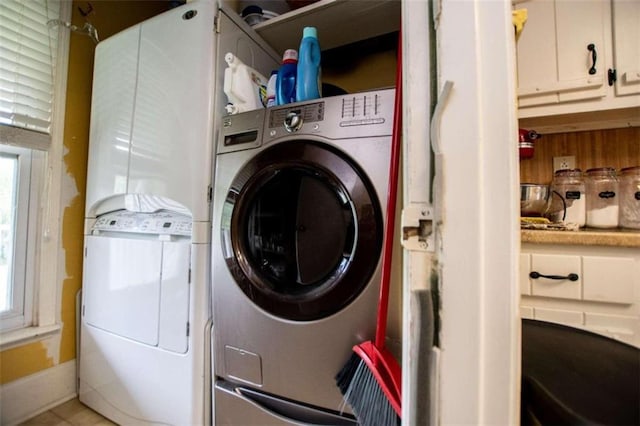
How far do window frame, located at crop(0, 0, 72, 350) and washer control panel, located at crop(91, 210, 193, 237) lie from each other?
0.23 m

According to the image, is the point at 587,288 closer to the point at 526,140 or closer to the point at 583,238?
the point at 583,238

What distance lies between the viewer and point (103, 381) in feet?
3.65

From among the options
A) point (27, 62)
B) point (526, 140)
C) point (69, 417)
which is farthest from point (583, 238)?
point (27, 62)

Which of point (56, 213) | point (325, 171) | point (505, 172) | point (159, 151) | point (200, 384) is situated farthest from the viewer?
point (56, 213)

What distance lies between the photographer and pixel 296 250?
2.72ft

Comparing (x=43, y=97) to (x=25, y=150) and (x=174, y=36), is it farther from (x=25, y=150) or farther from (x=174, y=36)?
(x=174, y=36)

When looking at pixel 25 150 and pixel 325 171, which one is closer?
pixel 325 171

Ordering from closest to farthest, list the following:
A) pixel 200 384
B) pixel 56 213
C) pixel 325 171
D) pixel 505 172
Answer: pixel 505 172, pixel 325 171, pixel 200 384, pixel 56 213

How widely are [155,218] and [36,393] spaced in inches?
39.6

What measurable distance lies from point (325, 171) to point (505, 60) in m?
0.48

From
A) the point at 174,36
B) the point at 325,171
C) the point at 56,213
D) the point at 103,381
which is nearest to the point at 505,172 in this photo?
the point at 325,171

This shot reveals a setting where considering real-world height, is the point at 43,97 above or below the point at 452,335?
above

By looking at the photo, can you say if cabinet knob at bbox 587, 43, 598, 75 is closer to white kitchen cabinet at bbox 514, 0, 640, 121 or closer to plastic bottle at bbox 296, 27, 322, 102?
white kitchen cabinet at bbox 514, 0, 640, 121

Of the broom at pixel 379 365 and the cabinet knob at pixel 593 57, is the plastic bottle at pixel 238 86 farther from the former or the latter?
the cabinet knob at pixel 593 57
